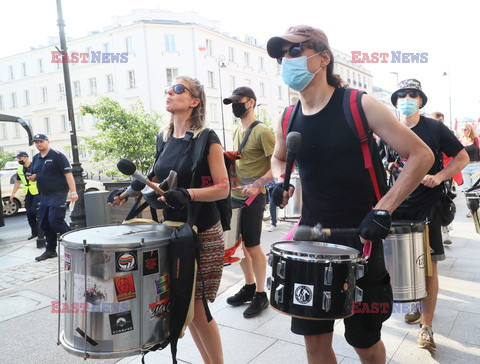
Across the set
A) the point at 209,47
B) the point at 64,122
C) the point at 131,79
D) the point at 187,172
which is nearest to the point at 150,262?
the point at 187,172

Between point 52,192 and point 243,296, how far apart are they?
4.40 m

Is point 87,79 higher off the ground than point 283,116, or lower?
higher

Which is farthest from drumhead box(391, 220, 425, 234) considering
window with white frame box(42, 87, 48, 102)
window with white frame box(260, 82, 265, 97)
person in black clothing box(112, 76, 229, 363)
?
window with white frame box(42, 87, 48, 102)

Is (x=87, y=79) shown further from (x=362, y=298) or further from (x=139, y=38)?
(x=362, y=298)

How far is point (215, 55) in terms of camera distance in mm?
41438

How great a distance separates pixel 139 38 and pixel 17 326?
126 ft

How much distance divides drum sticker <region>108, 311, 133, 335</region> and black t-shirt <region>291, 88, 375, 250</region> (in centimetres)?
108

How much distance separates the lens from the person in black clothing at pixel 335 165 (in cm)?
192

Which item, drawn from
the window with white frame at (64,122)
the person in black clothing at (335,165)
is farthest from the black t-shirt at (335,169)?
the window with white frame at (64,122)

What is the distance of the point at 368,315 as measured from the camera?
1981 mm

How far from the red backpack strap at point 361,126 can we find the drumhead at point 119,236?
109cm

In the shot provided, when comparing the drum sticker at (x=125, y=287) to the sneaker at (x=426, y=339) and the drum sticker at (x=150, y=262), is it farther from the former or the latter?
the sneaker at (x=426, y=339)

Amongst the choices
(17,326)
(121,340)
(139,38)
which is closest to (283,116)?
(121,340)

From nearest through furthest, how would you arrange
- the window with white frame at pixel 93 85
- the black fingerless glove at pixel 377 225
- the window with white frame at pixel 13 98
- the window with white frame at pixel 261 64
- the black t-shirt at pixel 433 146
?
the black fingerless glove at pixel 377 225, the black t-shirt at pixel 433 146, the window with white frame at pixel 93 85, the window with white frame at pixel 13 98, the window with white frame at pixel 261 64
